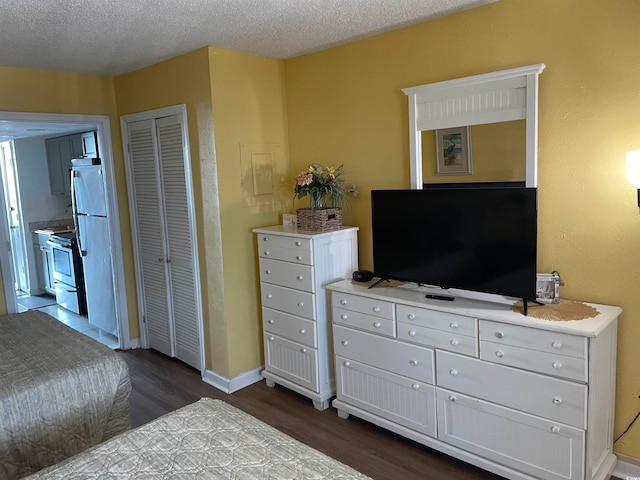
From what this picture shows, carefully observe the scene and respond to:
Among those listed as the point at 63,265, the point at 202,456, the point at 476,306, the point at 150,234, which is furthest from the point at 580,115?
the point at 63,265

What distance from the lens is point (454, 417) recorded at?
8.45 feet

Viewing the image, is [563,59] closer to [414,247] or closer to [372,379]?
[414,247]

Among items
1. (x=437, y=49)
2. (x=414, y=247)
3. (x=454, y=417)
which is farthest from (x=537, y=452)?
(x=437, y=49)

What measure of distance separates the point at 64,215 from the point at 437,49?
5.88m

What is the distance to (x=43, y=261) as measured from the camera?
6535mm

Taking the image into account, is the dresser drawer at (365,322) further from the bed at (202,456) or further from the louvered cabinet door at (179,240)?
the louvered cabinet door at (179,240)

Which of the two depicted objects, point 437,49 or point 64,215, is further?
point 64,215

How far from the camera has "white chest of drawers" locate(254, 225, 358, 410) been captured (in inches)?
128

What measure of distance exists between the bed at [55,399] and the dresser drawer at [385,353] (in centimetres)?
129

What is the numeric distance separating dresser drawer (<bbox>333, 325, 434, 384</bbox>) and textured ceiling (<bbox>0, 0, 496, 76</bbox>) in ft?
6.18

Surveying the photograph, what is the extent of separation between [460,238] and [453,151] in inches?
23.2

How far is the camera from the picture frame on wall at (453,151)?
111 inches

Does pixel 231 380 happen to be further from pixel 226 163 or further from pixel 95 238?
pixel 95 238

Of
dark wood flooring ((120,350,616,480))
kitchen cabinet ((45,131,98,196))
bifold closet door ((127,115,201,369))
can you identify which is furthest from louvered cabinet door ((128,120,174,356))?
kitchen cabinet ((45,131,98,196))
